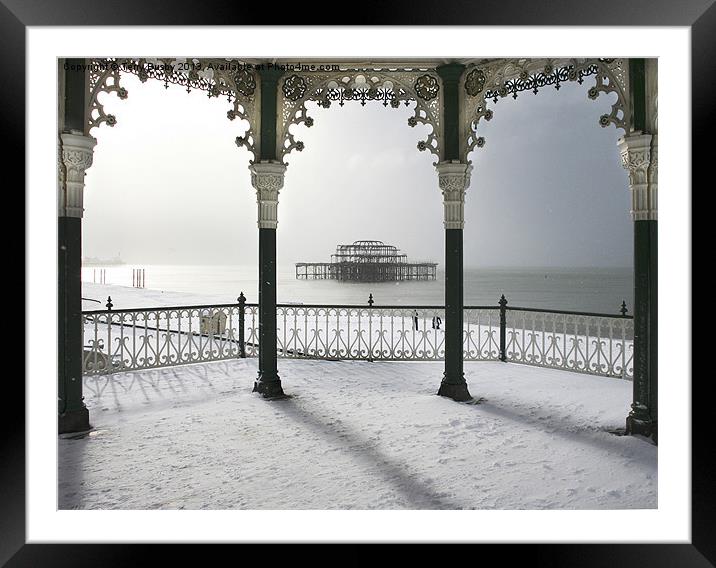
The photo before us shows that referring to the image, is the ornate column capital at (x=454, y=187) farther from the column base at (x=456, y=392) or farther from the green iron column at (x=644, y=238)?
the column base at (x=456, y=392)

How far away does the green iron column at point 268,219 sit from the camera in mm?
6312

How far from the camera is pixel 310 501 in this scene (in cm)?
348

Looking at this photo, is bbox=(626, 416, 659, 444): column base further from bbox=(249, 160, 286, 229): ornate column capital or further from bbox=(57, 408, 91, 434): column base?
bbox=(57, 408, 91, 434): column base

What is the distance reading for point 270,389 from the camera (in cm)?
636

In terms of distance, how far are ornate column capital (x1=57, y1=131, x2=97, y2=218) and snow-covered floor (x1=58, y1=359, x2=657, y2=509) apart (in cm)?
233

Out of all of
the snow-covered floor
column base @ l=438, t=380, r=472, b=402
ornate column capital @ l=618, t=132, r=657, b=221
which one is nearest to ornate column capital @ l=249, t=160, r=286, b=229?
the snow-covered floor

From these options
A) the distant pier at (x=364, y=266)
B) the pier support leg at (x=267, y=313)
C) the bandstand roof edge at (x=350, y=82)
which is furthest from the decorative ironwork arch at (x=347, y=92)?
the distant pier at (x=364, y=266)

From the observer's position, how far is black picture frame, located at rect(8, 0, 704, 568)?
2.42 metres

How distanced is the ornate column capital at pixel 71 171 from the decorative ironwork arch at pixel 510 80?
452cm

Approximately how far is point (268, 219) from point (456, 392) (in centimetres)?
348
